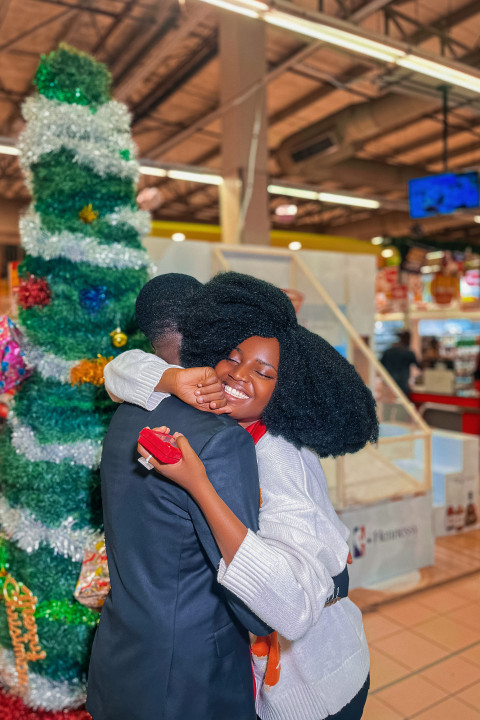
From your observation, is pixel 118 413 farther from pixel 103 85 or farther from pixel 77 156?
pixel 103 85

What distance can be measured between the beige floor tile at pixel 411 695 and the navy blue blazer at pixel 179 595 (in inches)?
74.7

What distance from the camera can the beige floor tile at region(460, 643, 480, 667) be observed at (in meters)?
3.10

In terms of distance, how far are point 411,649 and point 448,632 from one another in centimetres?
34

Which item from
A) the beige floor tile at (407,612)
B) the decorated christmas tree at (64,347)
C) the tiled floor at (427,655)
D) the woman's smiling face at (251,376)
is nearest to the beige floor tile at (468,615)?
the tiled floor at (427,655)

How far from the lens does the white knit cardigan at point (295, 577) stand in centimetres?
103

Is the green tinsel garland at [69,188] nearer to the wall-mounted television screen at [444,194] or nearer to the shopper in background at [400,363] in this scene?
the wall-mounted television screen at [444,194]

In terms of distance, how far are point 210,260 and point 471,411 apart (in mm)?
5101

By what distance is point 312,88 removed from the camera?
9.52 meters

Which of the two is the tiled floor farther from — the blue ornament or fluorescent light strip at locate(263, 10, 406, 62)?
fluorescent light strip at locate(263, 10, 406, 62)

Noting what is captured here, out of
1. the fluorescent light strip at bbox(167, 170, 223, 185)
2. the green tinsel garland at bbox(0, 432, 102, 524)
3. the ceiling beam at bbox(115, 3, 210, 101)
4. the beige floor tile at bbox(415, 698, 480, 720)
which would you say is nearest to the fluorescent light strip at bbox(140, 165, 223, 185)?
the fluorescent light strip at bbox(167, 170, 223, 185)

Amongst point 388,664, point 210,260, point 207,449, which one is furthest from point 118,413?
point 210,260

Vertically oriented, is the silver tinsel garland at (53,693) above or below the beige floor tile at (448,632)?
above

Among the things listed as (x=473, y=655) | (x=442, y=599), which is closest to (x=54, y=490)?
(x=473, y=655)

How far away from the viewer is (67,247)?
86.1 inches
